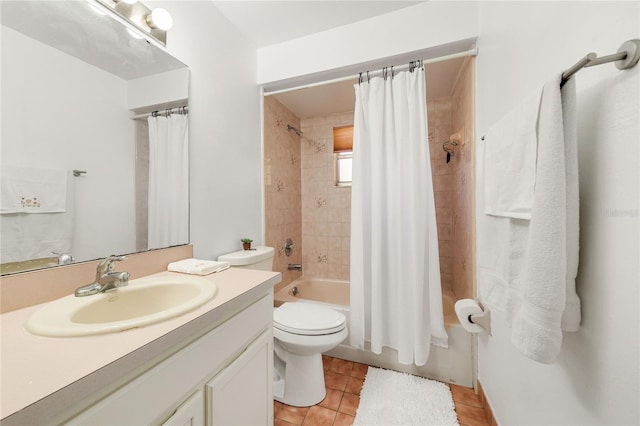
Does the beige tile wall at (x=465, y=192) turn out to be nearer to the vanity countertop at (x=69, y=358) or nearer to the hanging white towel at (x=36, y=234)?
the vanity countertop at (x=69, y=358)

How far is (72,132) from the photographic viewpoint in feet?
2.69

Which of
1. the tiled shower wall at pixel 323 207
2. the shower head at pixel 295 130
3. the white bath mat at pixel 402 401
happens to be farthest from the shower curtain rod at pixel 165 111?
the white bath mat at pixel 402 401

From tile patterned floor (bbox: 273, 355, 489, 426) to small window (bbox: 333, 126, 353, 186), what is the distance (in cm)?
174

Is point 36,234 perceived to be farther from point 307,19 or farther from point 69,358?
point 307,19

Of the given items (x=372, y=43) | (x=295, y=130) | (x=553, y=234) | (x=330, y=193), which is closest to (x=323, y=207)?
(x=330, y=193)

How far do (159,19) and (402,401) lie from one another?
2.28 m

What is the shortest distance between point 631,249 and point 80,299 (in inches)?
54.5

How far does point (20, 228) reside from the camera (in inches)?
28.3

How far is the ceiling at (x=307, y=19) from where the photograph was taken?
4.81 ft

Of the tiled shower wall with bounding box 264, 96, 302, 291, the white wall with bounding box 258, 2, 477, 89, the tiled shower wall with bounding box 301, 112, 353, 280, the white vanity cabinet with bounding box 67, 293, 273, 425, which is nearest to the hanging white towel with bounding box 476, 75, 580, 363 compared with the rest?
the white vanity cabinet with bounding box 67, 293, 273, 425

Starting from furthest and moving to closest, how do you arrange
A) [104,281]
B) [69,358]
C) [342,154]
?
[342,154] < [104,281] < [69,358]

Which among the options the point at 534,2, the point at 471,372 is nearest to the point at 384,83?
the point at 534,2

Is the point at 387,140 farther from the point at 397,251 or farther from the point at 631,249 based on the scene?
the point at 631,249

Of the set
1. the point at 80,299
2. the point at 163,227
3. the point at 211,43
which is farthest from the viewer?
the point at 211,43
